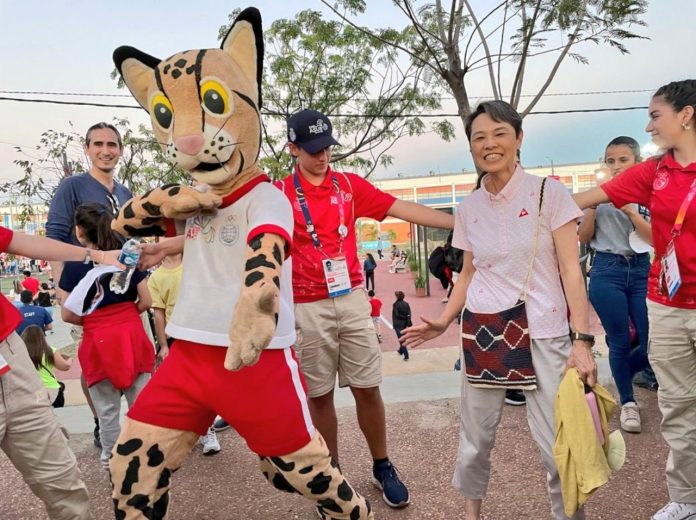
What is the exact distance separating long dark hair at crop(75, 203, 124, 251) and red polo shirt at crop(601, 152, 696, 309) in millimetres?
2616

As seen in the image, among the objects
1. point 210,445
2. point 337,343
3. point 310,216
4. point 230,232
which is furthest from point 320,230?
point 210,445

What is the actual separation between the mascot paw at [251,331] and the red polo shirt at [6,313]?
1.20 metres

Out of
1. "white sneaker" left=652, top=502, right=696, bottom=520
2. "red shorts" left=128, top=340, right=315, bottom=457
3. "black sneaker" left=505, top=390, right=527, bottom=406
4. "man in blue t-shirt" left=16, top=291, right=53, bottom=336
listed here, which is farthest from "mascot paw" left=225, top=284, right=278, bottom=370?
"man in blue t-shirt" left=16, top=291, right=53, bottom=336

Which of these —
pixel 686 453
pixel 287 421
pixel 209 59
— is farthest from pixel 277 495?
pixel 209 59

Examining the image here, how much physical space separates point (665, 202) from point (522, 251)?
76cm

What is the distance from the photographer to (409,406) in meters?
4.22

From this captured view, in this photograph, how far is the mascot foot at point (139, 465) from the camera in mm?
1759

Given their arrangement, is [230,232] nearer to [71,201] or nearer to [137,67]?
[137,67]

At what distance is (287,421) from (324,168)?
4.64ft

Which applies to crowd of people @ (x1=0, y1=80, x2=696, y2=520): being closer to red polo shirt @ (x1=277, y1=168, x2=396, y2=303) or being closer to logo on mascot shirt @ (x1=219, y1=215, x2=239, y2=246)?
red polo shirt @ (x1=277, y1=168, x2=396, y2=303)

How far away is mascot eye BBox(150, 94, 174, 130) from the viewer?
1967mm

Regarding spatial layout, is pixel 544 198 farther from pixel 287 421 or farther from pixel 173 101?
pixel 173 101

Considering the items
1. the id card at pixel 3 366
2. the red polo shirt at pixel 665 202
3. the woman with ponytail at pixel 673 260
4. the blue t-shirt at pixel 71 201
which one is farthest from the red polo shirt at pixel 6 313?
the red polo shirt at pixel 665 202

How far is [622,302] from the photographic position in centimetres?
361
